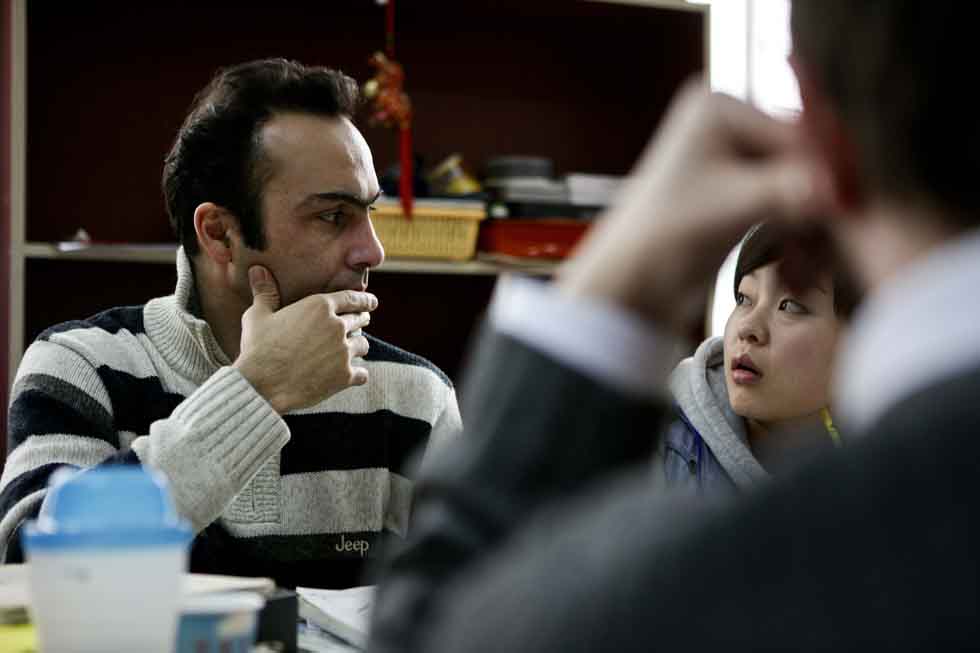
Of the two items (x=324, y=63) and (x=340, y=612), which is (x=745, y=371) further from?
(x=324, y=63)

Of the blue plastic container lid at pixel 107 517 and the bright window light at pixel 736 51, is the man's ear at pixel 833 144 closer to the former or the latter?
the blue plastic container lid at pixel 107 517

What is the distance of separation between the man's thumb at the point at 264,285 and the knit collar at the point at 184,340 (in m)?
0.09

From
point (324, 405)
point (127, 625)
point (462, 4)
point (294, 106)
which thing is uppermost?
point (462, 4)

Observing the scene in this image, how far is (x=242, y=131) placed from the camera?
6.11 ft

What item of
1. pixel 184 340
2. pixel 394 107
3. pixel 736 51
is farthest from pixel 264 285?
pixel 736 51

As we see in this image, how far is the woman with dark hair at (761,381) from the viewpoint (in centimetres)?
197

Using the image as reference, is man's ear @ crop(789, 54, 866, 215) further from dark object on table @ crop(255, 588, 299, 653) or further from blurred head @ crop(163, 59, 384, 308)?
blurred head @ crop(163, 59, 384, 308)

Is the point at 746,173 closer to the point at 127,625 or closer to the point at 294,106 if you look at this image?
the point at 127,625

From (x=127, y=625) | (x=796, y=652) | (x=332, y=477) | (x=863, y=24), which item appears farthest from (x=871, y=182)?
(x=332, y=477)

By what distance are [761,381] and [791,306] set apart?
14 centimetres

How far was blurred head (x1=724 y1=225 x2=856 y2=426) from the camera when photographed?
6.48ft

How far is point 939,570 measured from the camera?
1.26ft

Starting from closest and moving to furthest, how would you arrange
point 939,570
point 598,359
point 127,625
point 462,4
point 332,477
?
point 939,570 < point 598,359 < point 127,625 < point 332,477 < point 462,4

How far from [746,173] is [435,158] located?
2442 mm
